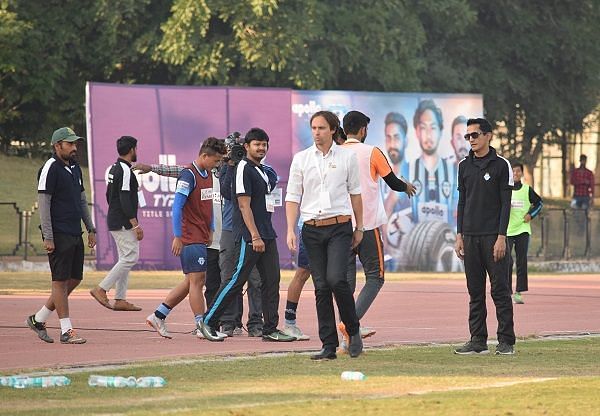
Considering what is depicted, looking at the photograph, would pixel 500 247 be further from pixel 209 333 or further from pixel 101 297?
pixel 101 297

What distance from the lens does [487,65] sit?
47.0 metres

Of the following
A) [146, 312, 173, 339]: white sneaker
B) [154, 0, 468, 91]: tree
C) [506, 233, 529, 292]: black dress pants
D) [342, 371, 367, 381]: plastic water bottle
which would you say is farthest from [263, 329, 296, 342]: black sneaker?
[154, 0, 468, 91]: tree

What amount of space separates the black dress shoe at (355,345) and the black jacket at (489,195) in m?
1.50

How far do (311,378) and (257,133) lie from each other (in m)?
3.61

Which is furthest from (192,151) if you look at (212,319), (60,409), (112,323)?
(60,409)

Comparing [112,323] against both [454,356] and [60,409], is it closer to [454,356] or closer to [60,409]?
[454,356]

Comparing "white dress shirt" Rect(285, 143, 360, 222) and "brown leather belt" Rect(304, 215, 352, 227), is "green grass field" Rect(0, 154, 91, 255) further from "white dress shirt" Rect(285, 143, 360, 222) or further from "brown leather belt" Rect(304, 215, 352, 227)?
"brown leather belt" Rect(304, 215, 352, 227)

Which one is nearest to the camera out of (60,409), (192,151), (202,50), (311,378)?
(60,409)

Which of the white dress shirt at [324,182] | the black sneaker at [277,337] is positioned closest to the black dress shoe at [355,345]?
the white dress shirt at [324,182]

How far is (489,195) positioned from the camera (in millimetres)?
13906

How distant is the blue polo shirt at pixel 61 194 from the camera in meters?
14.5

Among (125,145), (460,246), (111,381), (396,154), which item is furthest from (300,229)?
(396,154)

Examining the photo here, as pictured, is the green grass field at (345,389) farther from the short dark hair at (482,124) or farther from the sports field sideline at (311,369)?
the short dark hair at (482,124)

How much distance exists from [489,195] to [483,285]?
813 mm
